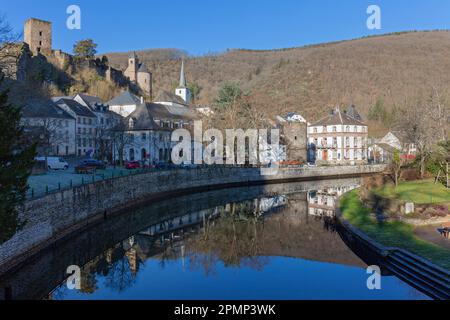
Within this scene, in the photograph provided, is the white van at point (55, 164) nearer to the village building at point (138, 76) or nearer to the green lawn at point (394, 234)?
the green lawn at point (394, 234)

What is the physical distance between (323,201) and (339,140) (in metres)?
43.9

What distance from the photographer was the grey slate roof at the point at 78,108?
7425 centimetres

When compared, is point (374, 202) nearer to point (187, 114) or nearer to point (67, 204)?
point (67, 204)

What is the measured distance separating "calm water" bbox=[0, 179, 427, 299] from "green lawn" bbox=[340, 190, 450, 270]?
1683mm

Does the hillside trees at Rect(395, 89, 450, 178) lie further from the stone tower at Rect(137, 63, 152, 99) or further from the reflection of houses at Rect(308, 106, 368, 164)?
the stone tower at Rect(137, 63, 152, 99)

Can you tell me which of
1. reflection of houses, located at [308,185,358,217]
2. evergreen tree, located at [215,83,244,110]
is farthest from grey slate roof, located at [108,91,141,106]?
reflection of houses, located at [308,185,358,217]

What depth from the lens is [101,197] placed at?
1312 inches

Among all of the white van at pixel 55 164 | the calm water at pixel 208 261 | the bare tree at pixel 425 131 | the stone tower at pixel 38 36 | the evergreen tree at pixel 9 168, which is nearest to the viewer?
the evergreen tree at pixel 9 168

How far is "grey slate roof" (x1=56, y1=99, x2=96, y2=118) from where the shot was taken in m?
74.2

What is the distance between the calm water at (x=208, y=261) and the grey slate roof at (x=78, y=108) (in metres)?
41.7

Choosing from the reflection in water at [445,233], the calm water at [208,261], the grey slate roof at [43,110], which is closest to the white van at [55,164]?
the calm water at [208,261]

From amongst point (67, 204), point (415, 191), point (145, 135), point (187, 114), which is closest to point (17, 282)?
point (67, 204)

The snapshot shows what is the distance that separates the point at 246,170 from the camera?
194 ft

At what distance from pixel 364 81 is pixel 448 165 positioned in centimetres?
12834
